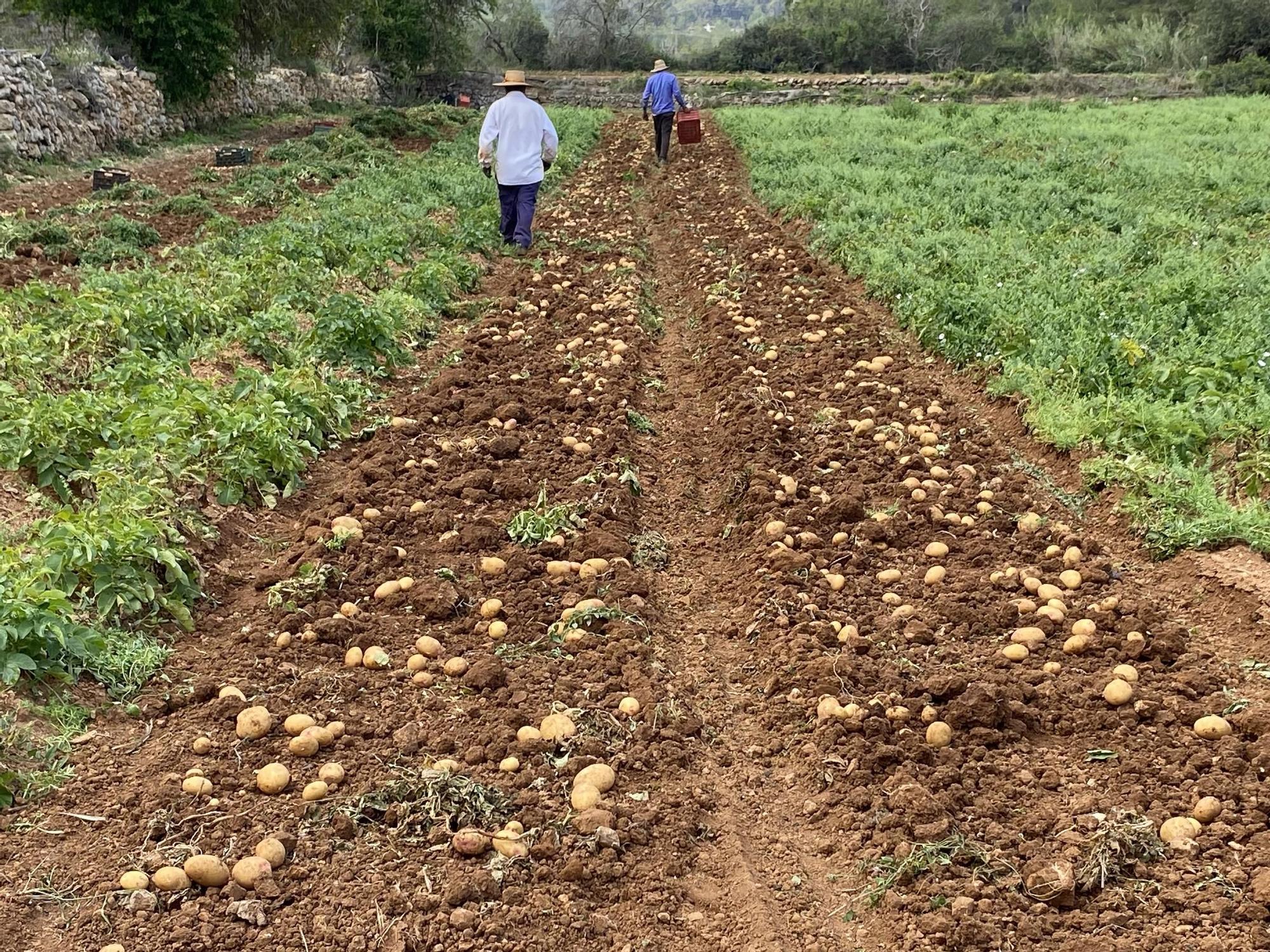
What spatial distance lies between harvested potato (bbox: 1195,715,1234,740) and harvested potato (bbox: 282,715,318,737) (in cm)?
323

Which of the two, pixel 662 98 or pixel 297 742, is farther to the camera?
pixel 662 98

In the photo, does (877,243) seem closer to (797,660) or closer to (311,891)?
(797,660)

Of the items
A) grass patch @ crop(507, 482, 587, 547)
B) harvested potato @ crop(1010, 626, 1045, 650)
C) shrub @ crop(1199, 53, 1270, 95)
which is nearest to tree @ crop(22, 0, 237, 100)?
grass patch @ crop(507, 482, 587, 547)

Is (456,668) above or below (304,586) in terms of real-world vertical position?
below

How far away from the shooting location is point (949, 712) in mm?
3367

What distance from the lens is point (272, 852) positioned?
8.93 feet

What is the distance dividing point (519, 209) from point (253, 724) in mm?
8318

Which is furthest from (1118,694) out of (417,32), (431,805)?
(417,32)

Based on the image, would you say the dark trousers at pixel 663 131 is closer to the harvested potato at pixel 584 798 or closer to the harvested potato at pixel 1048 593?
the harvested potato at pixel 1048 593

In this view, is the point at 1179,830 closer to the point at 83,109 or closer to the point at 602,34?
the point at 83,109

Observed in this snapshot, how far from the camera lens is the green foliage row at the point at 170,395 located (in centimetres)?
373

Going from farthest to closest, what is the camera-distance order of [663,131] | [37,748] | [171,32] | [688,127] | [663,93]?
[171,32], [688,127], [663,131], [663,93], [37,748]

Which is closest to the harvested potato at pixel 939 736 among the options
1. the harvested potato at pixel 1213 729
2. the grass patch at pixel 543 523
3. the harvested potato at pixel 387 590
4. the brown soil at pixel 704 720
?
the brown soil at pixel 704 720

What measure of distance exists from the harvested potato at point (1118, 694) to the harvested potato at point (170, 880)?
10.7ft
